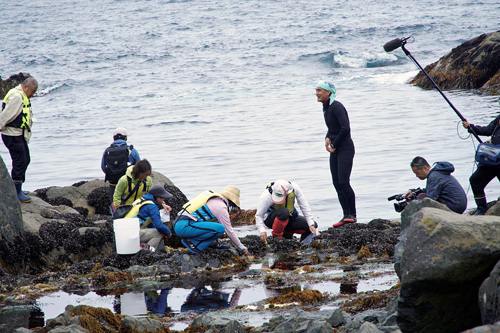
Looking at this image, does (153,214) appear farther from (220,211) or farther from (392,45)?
(392,45)

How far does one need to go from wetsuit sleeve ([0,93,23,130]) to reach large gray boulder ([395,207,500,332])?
7.00 metres

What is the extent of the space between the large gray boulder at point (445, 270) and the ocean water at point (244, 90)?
6.88 metres

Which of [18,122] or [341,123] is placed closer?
[18,122]

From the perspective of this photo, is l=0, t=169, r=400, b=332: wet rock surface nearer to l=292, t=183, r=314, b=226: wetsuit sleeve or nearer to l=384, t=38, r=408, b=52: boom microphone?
l=292, t=183, r=314, b=226: wetsuit sleeve

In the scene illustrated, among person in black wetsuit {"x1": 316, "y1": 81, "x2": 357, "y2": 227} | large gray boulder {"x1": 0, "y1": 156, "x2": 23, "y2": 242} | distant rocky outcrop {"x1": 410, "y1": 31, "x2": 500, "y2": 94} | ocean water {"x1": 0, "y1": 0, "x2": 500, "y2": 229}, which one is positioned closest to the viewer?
large gray boulder {"x1": 0, "y1": 156, "x2": 23, "y2": 242}

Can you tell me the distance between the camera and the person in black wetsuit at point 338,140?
9078 millimetres

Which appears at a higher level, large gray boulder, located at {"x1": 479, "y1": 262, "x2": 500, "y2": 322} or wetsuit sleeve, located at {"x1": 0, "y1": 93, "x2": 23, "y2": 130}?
wetsuit sleeve, located at {"x1": 0, "y1": 93, "x2": 23, "y2": 130}

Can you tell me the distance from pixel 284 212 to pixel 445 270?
495 cm

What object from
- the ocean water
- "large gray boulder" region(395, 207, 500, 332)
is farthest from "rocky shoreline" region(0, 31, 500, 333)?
the ocean water

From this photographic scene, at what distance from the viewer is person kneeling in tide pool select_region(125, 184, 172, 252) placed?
26.7ft

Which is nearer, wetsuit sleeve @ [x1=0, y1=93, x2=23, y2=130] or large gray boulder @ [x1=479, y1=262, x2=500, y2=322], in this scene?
large gray boulder @ [x1=479, y1=262, x2=500, y2=322]

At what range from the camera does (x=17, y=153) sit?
9023mm

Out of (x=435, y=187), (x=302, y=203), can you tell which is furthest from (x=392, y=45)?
(x=302, y=203)

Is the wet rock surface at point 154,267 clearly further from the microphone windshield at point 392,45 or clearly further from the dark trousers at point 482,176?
the microphone windshield at point 392,45
